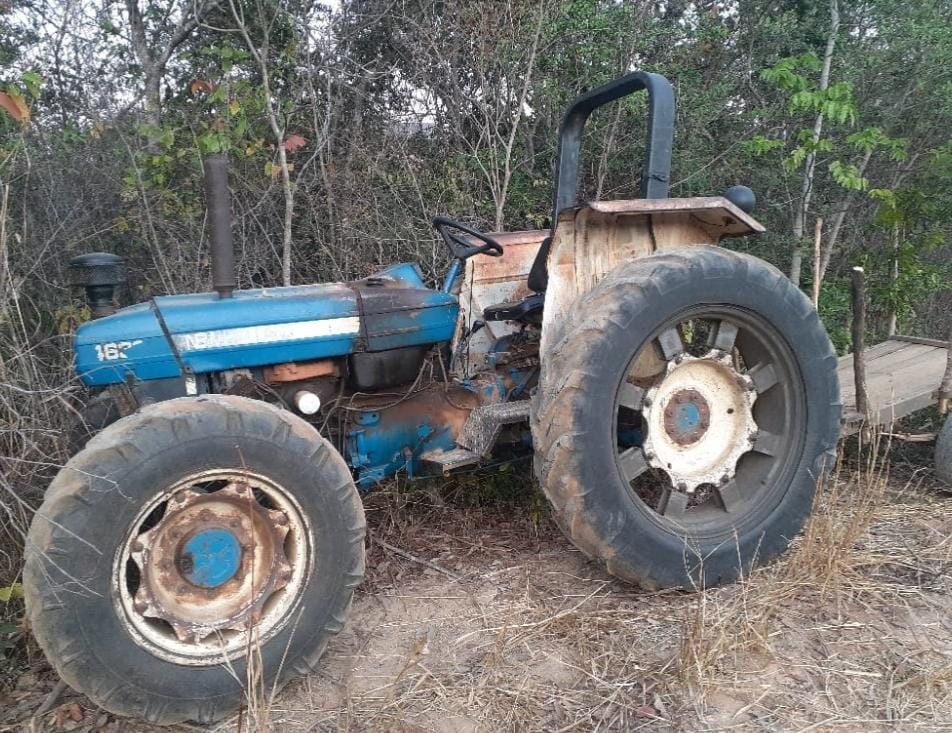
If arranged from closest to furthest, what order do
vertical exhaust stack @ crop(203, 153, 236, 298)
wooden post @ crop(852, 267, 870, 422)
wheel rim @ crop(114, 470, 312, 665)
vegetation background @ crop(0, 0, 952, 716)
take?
1. wheel rim @ crop(114, 470, 312, 665)
2. vertical exhaust stack @ crop(203, 153, 236, 298)
3. wooden post @ crop(852, 267, 870, 422)
4. vegetation background @ crop(0, 0, 952, 716)

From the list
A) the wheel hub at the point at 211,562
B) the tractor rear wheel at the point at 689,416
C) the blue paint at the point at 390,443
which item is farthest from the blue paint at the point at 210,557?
the tractor rear wheel at the point at 689,416

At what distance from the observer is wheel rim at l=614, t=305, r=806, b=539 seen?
2699mm

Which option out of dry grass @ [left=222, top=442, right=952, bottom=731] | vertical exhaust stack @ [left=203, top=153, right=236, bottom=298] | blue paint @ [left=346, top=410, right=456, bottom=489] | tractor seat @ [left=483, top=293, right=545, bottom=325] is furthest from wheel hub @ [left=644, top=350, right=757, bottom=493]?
vertical exhaust stack @ [left=203, top=153, right=236, bottom=298]

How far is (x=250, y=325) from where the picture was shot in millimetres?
2660

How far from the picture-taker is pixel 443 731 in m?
2.00

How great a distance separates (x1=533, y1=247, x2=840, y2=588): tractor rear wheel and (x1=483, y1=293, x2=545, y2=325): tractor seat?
0.38 metres

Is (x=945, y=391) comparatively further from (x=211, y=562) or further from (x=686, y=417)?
(x=211, y=562)

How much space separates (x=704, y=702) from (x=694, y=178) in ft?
18.2

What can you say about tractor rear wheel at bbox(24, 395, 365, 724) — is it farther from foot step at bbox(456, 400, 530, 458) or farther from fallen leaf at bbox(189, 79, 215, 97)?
fallen leaf at bbox(189, 79, 215, 97)

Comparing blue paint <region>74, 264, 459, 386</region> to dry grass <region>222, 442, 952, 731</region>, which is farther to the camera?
blue paint <region>74, 264, 459, 386</region>

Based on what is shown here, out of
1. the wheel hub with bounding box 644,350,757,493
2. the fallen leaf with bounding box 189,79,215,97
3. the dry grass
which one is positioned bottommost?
the dry grass

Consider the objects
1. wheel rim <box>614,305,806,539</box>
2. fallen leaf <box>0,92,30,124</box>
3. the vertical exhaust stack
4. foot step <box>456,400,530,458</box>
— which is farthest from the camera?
fallen leaf <box>0,92,30,124</box>

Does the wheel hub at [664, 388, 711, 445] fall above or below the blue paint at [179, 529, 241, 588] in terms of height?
above

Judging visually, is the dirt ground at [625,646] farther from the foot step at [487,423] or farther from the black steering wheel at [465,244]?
the black steering wheel at [465,244]
